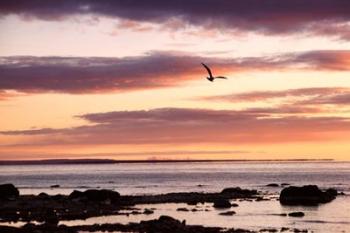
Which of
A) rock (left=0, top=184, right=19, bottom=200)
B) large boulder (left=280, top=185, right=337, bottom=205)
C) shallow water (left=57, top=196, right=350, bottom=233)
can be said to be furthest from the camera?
rock (left=0, top=184, right=19, bottom=200)

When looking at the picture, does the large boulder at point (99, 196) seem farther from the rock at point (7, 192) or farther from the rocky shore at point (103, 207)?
the rock at point (7, 192)

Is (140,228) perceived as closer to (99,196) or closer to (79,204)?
(79,204)

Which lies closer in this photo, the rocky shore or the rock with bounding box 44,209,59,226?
the rocky shore

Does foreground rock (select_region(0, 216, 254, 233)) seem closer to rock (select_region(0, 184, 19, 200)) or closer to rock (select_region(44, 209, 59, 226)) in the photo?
rock (select_region(44, 209, 59, 226))

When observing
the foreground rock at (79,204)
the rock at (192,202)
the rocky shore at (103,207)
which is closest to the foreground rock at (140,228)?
the rocky shore at (103,207)

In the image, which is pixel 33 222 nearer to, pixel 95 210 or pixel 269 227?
pixel 95 210

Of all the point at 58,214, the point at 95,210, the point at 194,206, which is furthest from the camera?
the point at 194,206

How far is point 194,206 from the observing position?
88062mm

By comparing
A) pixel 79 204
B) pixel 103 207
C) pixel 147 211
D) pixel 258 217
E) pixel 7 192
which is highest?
pixel 7 192

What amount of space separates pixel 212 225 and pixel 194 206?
2356 cm

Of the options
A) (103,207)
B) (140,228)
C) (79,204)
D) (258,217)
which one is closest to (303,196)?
(258,217)

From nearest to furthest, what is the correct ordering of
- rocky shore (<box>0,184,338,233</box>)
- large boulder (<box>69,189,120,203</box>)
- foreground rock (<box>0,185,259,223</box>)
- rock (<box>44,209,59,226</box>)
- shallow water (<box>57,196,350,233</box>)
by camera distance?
rocky shore (<box>0,184,338,233</box>)
rock (<box>44,209,59,226</box>)
shallow water (<box>57,196,350,233</box>)
foreground rock (<box>0,185,259,223</box>)
large boulder (<box>69,189,120,203</box>)

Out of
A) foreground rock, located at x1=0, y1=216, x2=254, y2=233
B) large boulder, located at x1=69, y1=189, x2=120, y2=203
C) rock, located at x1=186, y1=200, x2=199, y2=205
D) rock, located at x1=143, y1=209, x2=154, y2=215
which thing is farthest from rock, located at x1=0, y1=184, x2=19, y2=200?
foreground rock, located at x1=0, y1=216, x2=254, y2=233

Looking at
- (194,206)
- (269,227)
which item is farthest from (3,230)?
(194,206)
